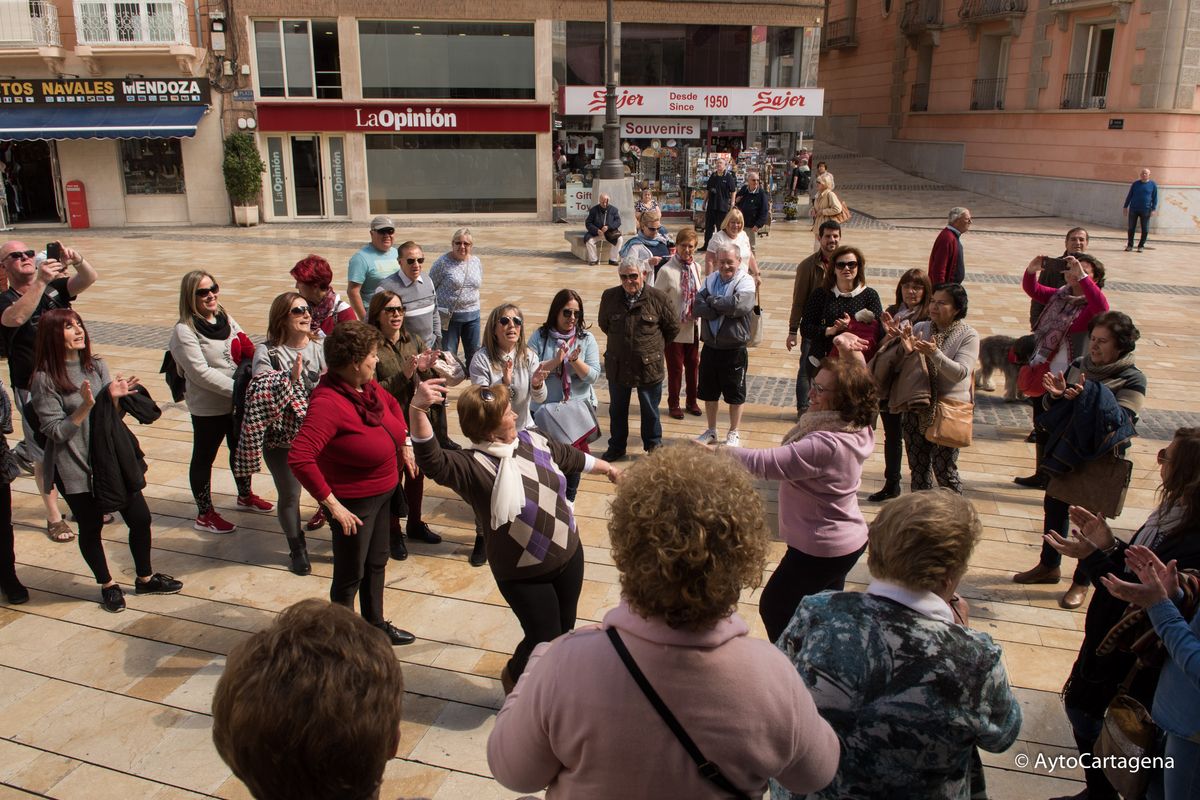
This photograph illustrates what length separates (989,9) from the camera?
27.4 metres

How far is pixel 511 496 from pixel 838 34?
39508 millimetres

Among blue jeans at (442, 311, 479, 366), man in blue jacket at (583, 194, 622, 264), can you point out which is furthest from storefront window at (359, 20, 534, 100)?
blue jeans at (442, 311, 479, 366)

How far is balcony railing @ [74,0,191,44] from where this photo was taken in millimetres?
21703

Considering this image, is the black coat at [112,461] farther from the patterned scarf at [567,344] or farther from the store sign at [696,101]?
the store sign at [696,101]

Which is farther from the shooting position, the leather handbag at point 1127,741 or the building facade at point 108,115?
the building facade at point 108,115

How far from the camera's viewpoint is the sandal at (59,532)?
19.0 ft

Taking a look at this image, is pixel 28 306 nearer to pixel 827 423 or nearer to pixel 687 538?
pixel 827 423

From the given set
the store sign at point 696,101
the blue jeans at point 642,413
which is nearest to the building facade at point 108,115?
the store sign at point 696,101

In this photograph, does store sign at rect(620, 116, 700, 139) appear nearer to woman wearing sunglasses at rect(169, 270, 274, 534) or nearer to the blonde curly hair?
woman wearing sunglasses at rect(169, 270, 274, 534)

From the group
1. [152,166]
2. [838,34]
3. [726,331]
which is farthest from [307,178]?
[838,34]

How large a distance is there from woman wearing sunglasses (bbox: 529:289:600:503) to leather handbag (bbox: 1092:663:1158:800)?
11.5 ft

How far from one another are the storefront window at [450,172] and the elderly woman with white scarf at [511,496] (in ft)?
71.3

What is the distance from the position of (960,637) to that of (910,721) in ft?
0.83

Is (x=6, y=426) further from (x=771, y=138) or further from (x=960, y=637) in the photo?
(x=771, y=138)
